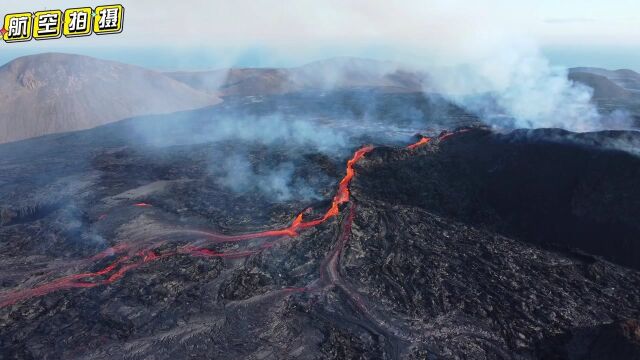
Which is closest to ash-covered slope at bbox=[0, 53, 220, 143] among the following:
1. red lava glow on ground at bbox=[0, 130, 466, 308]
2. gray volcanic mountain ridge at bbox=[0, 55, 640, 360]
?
gray volcanic mountain ridge at bbox=[0, 55, 640, 360]

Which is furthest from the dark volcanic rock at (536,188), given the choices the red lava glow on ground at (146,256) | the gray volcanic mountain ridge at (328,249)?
the red lava glow on ground at (146,256)

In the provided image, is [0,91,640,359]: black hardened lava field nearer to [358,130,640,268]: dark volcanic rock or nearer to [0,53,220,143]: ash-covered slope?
[358,130,640,268]: dark volcanic rock

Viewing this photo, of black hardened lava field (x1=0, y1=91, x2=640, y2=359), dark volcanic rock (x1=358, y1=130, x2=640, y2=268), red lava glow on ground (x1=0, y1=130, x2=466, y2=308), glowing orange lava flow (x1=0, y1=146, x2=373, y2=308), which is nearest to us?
black hardened lava field (x1=0, y1=91, x2=640, y2=359)

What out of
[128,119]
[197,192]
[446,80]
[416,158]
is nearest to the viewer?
[197,192]

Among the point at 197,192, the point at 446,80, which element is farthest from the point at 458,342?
the point at 446,80

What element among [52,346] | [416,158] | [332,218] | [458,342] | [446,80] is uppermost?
[446,80]

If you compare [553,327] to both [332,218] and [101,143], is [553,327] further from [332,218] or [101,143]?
[101,143]
